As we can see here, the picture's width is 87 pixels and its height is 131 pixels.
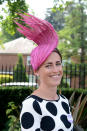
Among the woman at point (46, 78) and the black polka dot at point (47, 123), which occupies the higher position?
the woman at point (46, 78)

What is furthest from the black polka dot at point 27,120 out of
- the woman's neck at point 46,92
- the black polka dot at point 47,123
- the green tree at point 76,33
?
the green tree at point 76,33

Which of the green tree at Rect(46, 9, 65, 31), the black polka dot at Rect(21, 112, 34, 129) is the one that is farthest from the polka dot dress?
the green tree at Rect(46, 9, 65, 31)

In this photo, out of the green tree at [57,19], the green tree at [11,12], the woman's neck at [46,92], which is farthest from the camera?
the green tree at [57,19]

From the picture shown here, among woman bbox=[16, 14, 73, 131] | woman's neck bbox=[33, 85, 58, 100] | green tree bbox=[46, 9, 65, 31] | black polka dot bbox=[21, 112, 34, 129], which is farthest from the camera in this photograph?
green tree bbox=[46, 9, 65, 31]

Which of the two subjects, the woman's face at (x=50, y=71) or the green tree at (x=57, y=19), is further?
the green tree at (x=57, y=19)

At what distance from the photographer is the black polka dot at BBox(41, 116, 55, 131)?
1656mm

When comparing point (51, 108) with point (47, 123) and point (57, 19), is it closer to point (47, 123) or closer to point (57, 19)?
point (47, 123)

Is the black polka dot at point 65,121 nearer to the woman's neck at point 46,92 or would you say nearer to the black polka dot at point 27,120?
the woman's neck at point 46,92

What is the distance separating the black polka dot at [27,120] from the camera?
1.56 m

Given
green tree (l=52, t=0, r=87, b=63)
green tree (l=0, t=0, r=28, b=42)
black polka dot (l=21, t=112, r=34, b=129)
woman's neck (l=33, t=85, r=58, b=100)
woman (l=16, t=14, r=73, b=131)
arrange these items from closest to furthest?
black polka dot (l=21, t=112, r=34, b=129) < woman (l=16, t=14, r=73, b=131) < woman's neck (l=33, t=85, r=58, b=100) < green tree (l=0, t=0, r=28, b=42) < green tree (l=52, t=0, r=87, b=63)

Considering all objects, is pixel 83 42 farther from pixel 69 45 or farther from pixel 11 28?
pixel 11 28

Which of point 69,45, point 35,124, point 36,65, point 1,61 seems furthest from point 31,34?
point 1,61

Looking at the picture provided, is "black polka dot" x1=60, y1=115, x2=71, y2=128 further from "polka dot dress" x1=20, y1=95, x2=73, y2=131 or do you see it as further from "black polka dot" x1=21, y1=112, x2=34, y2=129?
"black polka dot" x1=21, y1=112, x2=34, y2=129

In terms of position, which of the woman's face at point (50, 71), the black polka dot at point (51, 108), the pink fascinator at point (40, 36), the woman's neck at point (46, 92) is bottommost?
the black polka dot at point (51, 108)
